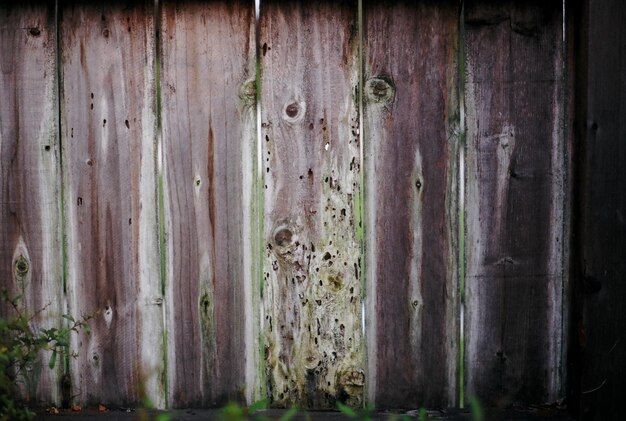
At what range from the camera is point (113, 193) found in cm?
193

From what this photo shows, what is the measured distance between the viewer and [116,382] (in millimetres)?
1974

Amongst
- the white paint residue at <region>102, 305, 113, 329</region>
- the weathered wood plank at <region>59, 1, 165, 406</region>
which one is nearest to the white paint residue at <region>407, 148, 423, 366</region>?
the weathered wood plank at <region>59, 1, 165, 406</region>

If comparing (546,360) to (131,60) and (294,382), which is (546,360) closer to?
(294,382)

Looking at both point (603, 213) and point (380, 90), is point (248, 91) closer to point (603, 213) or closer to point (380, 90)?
point (380, 90)

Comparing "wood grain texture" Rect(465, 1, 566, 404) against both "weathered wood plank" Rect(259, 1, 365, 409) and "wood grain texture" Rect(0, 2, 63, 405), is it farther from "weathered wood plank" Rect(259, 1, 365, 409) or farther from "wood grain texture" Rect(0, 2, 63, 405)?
"wood grain texture" Rect(0, 2, 63, 405)

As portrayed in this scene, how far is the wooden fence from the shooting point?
1.89 m

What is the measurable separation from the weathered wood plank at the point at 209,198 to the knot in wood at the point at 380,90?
1.05 feet

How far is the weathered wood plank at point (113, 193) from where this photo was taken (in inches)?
75.4

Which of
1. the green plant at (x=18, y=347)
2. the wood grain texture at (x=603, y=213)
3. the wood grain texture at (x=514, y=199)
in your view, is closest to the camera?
the green plant at (x=18, y=347)

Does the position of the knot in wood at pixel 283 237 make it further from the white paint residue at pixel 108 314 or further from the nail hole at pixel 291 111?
the white paint residue at pixel 108 314

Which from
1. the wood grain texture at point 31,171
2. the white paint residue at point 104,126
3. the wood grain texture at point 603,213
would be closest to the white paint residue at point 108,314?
the wood grain texture at point 31,171

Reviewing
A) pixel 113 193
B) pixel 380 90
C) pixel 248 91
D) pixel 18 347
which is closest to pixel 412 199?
pixel 380 90

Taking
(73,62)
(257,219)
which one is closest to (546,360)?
(257,219)

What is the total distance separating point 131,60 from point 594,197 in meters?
1.29
